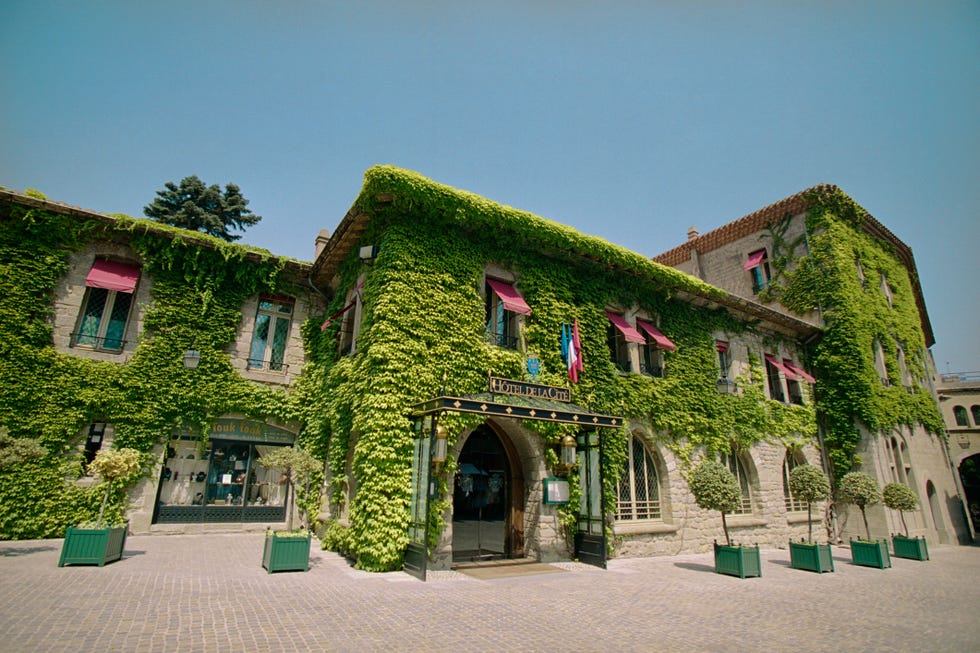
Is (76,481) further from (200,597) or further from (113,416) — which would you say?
(200,597)

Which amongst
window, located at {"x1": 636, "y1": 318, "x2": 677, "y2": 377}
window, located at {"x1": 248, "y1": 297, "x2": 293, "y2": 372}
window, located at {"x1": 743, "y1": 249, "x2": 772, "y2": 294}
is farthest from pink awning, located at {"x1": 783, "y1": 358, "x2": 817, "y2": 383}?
window, located at {"x1": 248, "y1": 297, "x2": 293, "y2": 372}

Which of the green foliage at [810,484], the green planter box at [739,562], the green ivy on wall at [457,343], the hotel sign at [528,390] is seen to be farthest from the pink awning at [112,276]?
the green foliage at [810,484]

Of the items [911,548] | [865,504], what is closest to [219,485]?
[865,504]

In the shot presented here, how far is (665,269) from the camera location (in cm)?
1482

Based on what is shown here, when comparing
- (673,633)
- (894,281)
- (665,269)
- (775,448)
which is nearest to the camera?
(673,633)

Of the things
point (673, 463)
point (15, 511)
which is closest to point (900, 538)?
point (673, 463)

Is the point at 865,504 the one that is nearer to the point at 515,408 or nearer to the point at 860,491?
the point at 860,491

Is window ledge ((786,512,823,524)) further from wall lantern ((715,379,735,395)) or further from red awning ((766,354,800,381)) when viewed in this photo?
red awning ((766,354,800,381))

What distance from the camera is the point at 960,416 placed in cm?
3375

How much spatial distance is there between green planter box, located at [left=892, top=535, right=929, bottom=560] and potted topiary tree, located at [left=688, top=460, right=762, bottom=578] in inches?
297

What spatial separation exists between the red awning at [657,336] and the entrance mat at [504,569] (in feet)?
23.2

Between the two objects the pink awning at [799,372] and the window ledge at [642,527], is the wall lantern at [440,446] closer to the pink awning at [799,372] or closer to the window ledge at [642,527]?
the window ledge at [642,527]

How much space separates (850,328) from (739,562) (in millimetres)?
13257

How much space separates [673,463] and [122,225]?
16299mm
